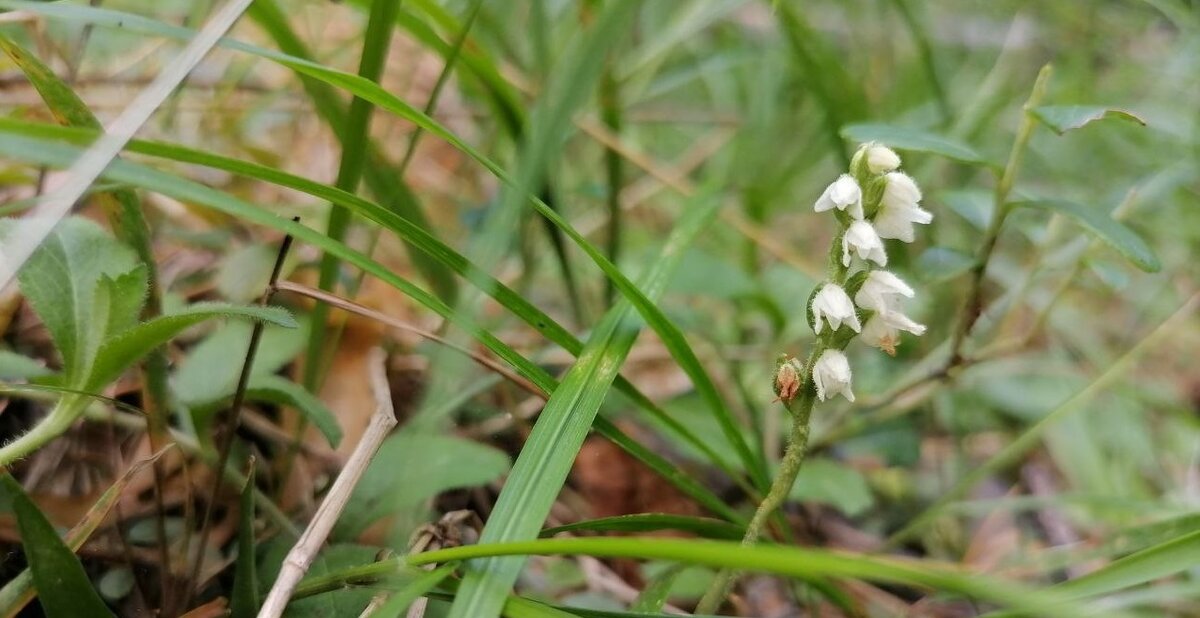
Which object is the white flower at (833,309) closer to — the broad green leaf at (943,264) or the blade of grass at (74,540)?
the broad green leaf at (943,264)

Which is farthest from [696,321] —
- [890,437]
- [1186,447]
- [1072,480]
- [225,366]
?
[1186,447]

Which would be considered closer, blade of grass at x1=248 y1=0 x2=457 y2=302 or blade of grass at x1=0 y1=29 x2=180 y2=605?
blade of grass at x1=0 y1=29 x2=180 y2=605

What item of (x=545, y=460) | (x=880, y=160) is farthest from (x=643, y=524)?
(x=880, y=160)

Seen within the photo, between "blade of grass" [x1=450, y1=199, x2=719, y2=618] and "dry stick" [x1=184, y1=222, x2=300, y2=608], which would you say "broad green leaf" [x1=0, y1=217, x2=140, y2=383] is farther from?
"blade of grass" [x1=450, y1=199, x2=719, y2=618]

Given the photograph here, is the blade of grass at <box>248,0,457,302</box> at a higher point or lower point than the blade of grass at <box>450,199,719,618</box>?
higher

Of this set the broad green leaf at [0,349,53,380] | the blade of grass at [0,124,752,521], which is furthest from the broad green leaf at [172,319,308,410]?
the blade of grass at [0,124,752,521]

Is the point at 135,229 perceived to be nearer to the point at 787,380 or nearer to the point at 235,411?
the point at 235,411
